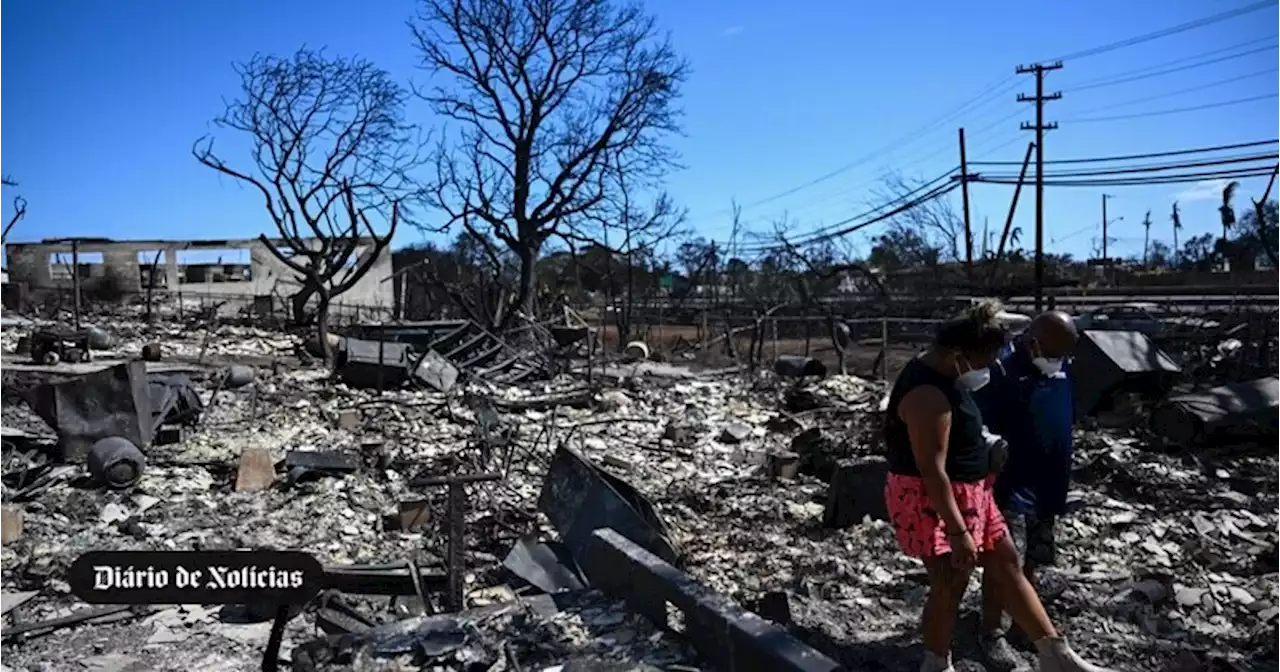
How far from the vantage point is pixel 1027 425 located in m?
4.03

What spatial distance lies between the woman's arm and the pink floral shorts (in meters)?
0.09

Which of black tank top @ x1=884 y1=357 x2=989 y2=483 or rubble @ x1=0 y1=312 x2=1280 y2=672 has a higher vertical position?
black tank top @ x1=884 y1=357 x2=989 y2=483

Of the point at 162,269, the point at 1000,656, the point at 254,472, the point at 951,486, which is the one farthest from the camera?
the point at 162,269

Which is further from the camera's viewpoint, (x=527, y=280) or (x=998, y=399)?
(x=527, y=280)

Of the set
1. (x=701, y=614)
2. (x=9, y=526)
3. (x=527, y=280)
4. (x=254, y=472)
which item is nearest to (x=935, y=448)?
(x=701, y=614)

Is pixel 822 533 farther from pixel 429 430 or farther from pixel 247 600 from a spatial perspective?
pixel 429 430

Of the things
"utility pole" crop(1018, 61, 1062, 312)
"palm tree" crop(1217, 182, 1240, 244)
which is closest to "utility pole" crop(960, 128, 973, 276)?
"utility pole" crop(1018, 61, 1062, 312)

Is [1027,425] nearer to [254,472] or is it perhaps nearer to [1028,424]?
[1028,424]

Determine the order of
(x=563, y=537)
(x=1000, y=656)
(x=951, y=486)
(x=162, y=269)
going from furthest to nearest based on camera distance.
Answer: (x=162, y=269) → (x=563, y=537) → (x=1000, y=656) → (x=951, y=486)

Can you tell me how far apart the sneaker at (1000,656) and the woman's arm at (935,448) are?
3.36 ft

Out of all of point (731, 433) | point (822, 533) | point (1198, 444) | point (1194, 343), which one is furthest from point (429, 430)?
point (1194, 343)

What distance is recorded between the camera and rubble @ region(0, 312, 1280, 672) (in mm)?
4117

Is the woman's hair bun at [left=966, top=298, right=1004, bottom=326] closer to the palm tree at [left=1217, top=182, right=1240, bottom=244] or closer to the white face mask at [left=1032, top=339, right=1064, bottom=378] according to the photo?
the white face mask at [left=1032, top=339, right=1064, bottom=378]

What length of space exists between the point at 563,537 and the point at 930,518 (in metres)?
2.80
